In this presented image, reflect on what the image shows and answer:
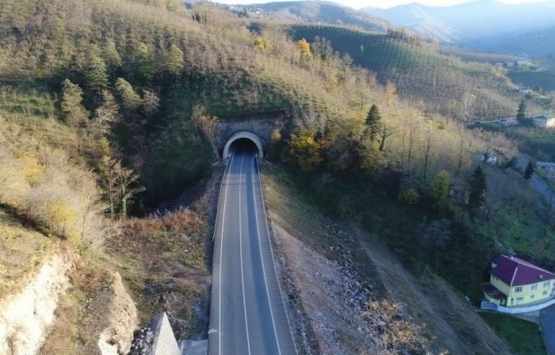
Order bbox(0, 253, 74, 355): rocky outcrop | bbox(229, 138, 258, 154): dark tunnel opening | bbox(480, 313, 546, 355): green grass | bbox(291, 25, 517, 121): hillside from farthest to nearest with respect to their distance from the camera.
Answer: bbox(291, 25, 517, 121): hillside → bbox(229, 138, 258, 154): dark tunnel opening → bbox(480, 313, 546, 355): green grass → bbox(0, 253, 74, 355): rocky outcrop

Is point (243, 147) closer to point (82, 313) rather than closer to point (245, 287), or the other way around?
point (245, 287)

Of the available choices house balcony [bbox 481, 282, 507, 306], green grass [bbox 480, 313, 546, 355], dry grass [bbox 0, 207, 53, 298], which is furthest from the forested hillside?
green grass [bbox 480, 313, 546, 355]

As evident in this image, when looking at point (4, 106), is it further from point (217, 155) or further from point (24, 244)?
point (24, 244)

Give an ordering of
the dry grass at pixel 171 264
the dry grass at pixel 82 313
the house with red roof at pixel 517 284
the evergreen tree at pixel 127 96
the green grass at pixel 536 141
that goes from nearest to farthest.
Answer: the dry grass at pixel 82 313, the dry grass at pixel 171 264, the house with red roof at pixel 517 284, the evergreen tree at pixel 127 96, the green grass at pixel 536 141

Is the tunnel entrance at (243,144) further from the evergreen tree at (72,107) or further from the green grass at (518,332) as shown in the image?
the green grass at (518,332)

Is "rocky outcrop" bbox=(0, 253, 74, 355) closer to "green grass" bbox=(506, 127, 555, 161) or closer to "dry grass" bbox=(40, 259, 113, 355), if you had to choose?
"dry grass" bbox=(40, 259, 113, 355)

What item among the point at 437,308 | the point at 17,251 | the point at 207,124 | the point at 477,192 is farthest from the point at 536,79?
the point at 17,251

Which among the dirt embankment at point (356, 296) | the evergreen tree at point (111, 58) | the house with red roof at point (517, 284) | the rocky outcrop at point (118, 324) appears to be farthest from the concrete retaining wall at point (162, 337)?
the evergreen tree at point (111, 58)
